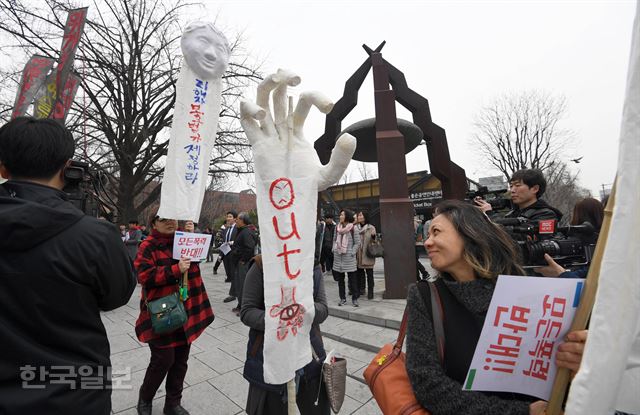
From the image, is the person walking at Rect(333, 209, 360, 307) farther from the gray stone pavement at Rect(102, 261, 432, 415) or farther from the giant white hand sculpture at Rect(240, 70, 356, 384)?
the giant white hand sculpture at Rect(240, 70, 356, 384)

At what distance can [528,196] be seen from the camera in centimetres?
274

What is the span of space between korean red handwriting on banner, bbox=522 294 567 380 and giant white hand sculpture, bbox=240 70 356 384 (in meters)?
1.08

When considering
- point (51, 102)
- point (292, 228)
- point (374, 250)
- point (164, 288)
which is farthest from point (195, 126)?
point (374, 250)

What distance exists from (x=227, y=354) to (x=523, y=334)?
3.74m

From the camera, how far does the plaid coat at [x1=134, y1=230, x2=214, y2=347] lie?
2.37m

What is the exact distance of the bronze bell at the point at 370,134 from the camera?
720 cm

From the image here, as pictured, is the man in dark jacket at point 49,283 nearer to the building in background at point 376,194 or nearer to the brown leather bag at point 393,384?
the brown leather bag at point 393,384

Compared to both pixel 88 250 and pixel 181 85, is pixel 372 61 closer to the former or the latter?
pixel 181 85

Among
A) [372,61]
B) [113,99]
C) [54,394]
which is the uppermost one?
[113,99]

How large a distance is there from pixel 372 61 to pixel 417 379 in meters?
6.79

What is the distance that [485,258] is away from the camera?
49.3 inches

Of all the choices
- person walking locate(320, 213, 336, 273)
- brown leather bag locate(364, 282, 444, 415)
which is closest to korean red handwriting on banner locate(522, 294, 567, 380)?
brown leather bag locate(364, 282, 444, 415)

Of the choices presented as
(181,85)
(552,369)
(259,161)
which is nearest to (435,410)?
(552,369)

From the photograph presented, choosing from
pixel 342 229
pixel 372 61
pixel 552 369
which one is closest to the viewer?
pixel 552 369
